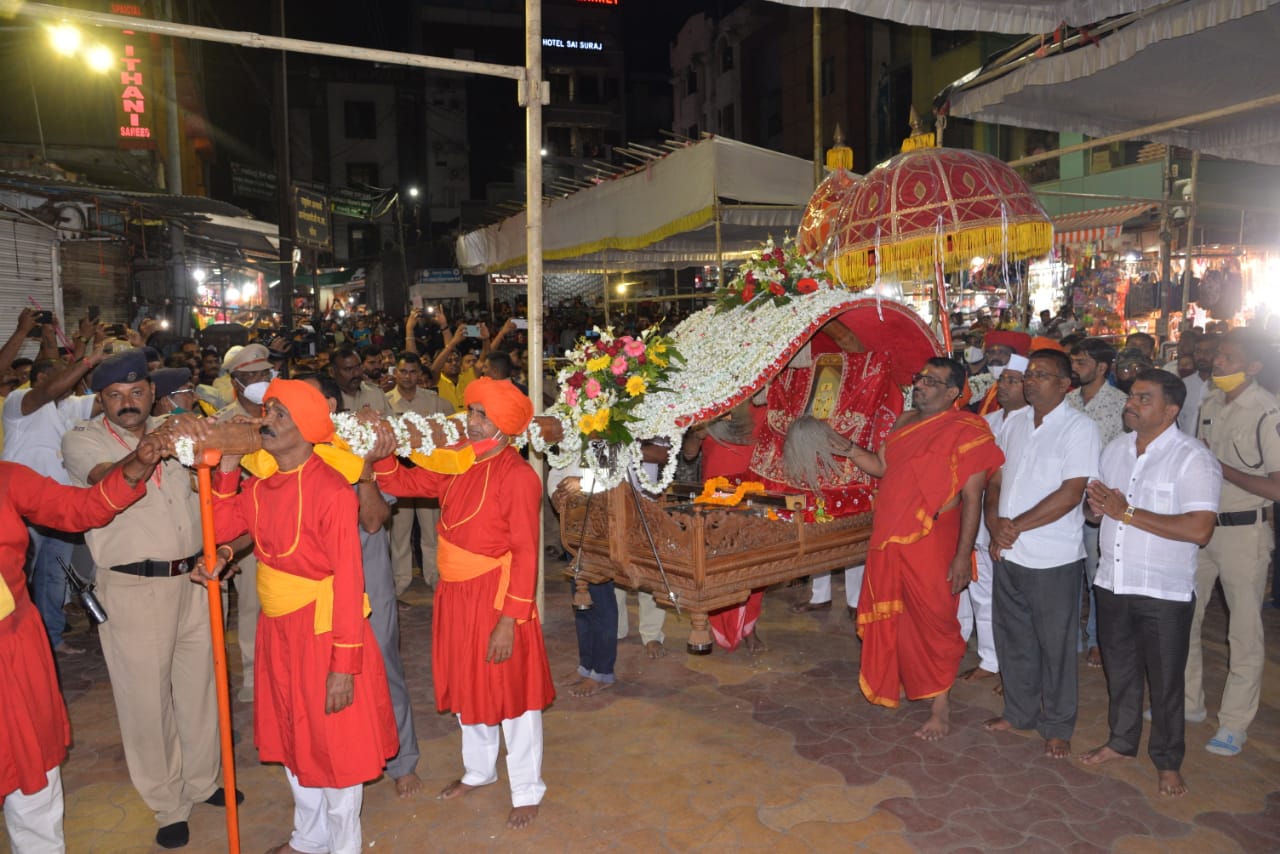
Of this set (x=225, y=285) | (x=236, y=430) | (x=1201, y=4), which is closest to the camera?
(x=236, y=430)

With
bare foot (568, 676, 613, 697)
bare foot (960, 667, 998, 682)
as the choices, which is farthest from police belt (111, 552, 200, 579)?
bare foot (960, 667, 998, 682)

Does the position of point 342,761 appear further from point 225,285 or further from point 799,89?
point 799,89

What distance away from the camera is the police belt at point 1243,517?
14.5 feet

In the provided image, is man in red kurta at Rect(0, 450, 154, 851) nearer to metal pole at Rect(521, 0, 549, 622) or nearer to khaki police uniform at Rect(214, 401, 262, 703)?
khaki police uniform at Rect(214, 401, 262, 703)

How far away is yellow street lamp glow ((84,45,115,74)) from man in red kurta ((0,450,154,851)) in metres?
14.8

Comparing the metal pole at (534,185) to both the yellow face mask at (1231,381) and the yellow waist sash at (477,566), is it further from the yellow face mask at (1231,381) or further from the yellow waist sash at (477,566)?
the yellow face mask at (1231,381)

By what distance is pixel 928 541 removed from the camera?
15.6 ft

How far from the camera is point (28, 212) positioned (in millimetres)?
10789

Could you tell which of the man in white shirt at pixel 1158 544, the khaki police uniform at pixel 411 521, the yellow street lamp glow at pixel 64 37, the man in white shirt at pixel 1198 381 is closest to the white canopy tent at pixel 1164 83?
the man in white shirt at pixel 1198 381

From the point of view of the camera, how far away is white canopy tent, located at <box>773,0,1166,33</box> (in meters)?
4.61

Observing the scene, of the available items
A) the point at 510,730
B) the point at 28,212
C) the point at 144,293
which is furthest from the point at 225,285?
the point at 510,730

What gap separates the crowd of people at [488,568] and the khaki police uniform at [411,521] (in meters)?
1.70

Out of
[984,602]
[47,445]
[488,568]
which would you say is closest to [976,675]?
[984,602]

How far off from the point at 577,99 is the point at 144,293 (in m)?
25.6
